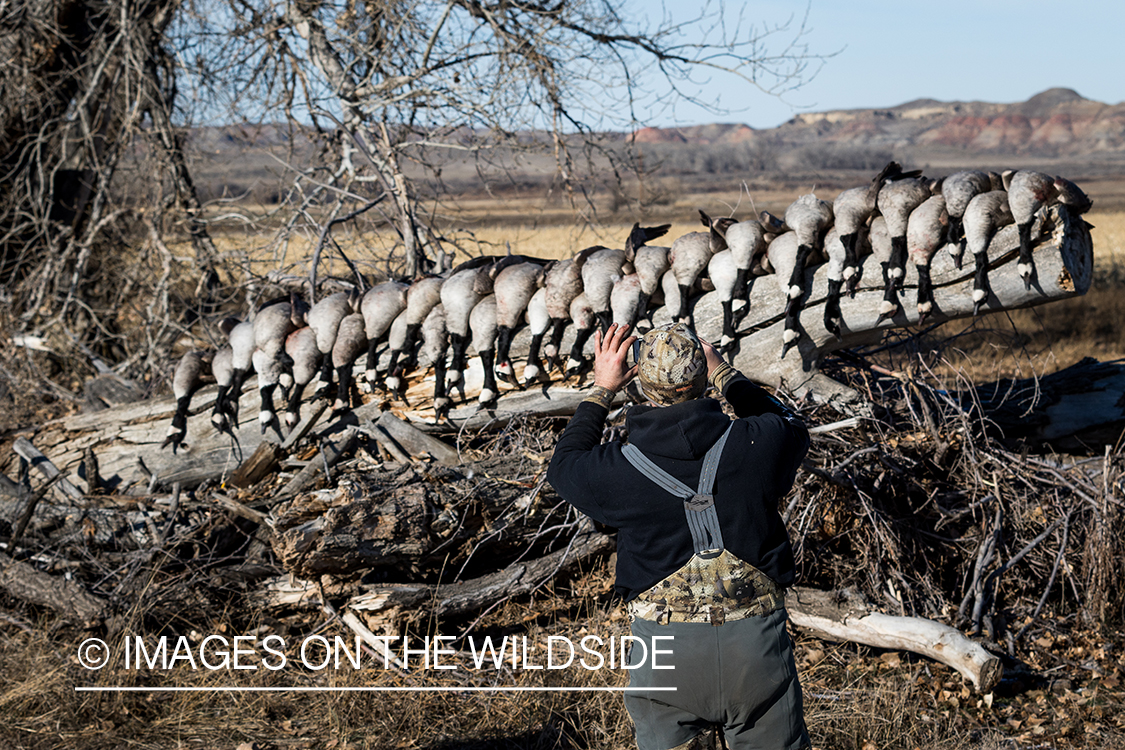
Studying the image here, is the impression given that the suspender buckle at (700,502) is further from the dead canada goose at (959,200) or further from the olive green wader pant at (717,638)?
the dead canada goose at (959,200)

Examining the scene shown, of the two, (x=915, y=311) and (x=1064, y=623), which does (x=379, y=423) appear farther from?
(x=1064, y=623)

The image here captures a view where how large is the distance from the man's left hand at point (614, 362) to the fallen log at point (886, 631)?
223cm

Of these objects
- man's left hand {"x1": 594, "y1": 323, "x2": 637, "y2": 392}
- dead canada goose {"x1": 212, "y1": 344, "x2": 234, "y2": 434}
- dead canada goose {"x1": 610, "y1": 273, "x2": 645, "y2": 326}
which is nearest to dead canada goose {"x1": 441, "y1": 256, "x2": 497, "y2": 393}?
dead canada goose {"x1": 610, "y1": 273, "x2": 645, "y2": 326}

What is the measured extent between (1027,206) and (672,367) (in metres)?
2.54

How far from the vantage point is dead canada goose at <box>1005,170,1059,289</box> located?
3.96 m

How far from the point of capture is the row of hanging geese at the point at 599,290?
419 cm

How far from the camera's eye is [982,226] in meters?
4.05

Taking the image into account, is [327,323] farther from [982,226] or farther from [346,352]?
[982,226]

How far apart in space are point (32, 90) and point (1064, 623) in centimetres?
965

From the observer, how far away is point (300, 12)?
7199mm

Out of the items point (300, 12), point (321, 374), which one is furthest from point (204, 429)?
point (300, 12)

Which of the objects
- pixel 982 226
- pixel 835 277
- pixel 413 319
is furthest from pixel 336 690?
pixel 982 226

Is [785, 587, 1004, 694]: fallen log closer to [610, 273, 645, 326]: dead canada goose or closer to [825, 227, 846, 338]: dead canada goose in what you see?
[825, 227, 846, 338]: dead canada goose

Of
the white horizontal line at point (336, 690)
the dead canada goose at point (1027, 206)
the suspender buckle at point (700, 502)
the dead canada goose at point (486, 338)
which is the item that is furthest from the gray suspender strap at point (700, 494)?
the dead canada goose at point (486, 338)
